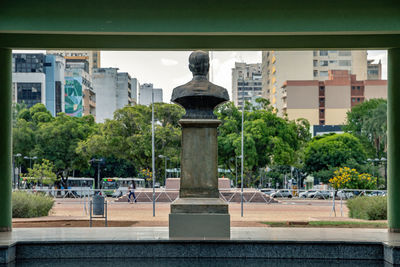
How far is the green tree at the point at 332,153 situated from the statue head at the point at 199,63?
5151cm

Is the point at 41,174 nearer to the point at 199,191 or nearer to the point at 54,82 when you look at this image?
the point at 54,82

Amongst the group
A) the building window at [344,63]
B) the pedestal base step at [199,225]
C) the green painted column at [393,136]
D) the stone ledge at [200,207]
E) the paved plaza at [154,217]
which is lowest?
the paved plaza at [154,217]

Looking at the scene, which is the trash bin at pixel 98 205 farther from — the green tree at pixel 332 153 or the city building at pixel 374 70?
the city building at pixel 374 70

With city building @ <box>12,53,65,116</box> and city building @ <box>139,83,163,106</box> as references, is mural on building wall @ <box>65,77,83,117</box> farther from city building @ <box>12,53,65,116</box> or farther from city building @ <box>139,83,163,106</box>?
city building @ <box>139,83,163,106</box>

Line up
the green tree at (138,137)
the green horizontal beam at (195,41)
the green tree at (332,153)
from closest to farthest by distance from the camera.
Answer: the green horizontal beam at (195,41) < the green tree at (138,137) < the green tree at (332,153)

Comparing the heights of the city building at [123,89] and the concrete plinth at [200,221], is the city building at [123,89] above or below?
above

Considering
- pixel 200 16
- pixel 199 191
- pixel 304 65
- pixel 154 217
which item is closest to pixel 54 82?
pixel 304 65

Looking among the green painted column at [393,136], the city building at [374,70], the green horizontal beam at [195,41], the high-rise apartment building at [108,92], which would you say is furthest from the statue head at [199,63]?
the city building at [374,70]

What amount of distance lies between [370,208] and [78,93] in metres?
79.2

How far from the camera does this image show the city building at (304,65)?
102506 mm

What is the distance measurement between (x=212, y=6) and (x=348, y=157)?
53.9 meters

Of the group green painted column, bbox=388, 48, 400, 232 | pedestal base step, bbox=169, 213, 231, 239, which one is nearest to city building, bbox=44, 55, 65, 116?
green painted column, bbox=388, 48, 400, 232

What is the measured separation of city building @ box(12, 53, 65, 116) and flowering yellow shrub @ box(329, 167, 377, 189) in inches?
2536

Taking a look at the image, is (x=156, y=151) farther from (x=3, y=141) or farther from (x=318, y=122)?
(x=318, y=122)
